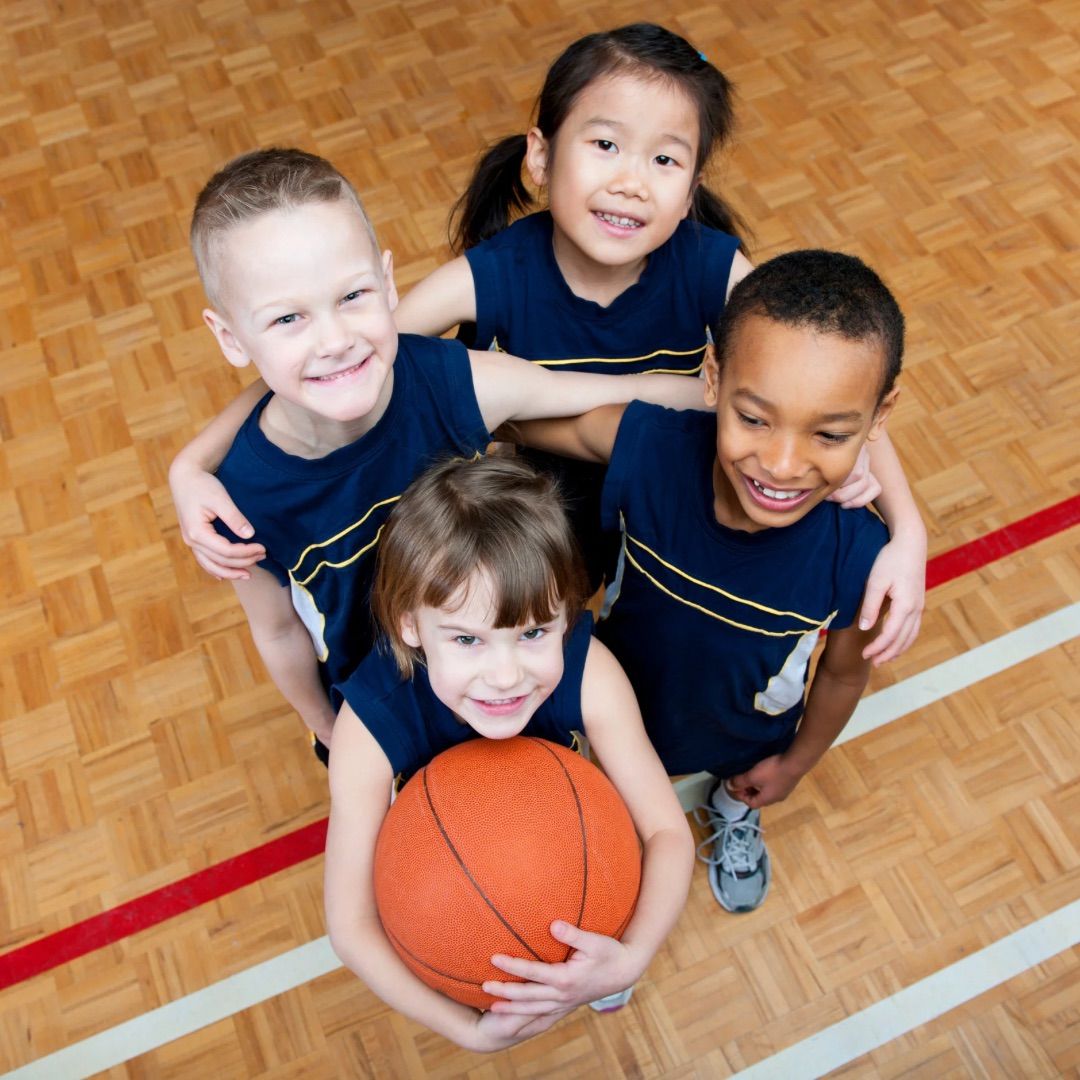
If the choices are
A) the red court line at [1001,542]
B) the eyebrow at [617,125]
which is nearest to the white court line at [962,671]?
the red court line at [1001,542]

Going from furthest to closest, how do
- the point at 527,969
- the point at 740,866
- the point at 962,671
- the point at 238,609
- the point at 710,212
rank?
1. the point at 238,609
2. the point at 962,671
3. the point at 740,866
4. the point at 710,212
5. the point at 527,969

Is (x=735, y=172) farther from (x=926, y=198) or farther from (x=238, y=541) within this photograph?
(x=238, y=541)

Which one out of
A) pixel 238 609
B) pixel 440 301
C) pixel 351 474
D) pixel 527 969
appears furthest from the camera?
pixel 238 609

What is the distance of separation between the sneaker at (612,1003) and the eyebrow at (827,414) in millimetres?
1261

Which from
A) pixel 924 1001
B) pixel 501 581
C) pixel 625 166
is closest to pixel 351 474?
pixel 501 581

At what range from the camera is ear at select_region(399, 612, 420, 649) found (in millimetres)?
1563

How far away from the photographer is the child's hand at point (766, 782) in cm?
219

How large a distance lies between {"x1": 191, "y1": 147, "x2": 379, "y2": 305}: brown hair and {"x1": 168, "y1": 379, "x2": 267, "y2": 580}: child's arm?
266 millimetres

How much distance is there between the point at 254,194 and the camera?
1.48 meters

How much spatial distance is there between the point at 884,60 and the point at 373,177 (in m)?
1.82

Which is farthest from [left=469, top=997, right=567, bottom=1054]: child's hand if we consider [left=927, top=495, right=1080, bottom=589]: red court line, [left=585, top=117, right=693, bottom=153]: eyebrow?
[left=927, top=495, right=1080, bottom=589]: red court line

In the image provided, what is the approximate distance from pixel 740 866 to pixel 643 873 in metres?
0.80

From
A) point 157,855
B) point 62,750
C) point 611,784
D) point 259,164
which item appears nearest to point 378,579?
point 611,784

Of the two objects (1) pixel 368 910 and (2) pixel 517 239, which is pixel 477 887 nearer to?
(1) pixel 368 910
